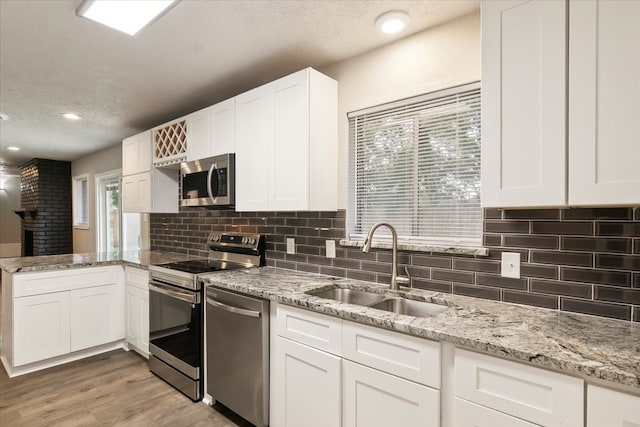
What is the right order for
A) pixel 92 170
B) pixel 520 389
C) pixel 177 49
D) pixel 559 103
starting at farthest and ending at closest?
pixel 92 170 → pixel 177 49 → pixel 559 103 → pixel 520 389

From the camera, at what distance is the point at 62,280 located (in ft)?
9.76

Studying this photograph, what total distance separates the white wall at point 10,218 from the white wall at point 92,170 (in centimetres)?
301

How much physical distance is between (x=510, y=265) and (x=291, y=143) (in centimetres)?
145

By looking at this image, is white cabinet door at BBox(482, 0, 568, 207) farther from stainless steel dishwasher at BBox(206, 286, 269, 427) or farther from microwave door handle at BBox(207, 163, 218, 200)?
microwave door handle at BBox(207, 163, 218, 200)

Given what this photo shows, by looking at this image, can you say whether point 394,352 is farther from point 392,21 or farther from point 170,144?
point 170,144

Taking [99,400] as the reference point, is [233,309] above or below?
above

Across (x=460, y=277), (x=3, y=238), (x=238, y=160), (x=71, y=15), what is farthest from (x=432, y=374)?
(x=3, y=238)

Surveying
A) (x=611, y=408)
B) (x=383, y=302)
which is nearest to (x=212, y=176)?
(x=383, y=302)

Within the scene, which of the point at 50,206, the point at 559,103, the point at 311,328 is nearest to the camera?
the point at 559,103

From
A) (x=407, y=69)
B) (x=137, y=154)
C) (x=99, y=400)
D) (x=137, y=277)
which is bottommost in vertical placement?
(x=99, y=400)

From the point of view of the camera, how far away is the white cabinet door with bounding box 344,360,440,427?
133 cm

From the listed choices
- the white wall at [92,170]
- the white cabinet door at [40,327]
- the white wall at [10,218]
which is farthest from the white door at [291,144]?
the white wall at [10,218]

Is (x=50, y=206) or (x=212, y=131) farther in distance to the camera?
(x=50, y=206)

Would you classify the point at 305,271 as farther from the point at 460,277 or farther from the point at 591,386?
the point at 591,386
